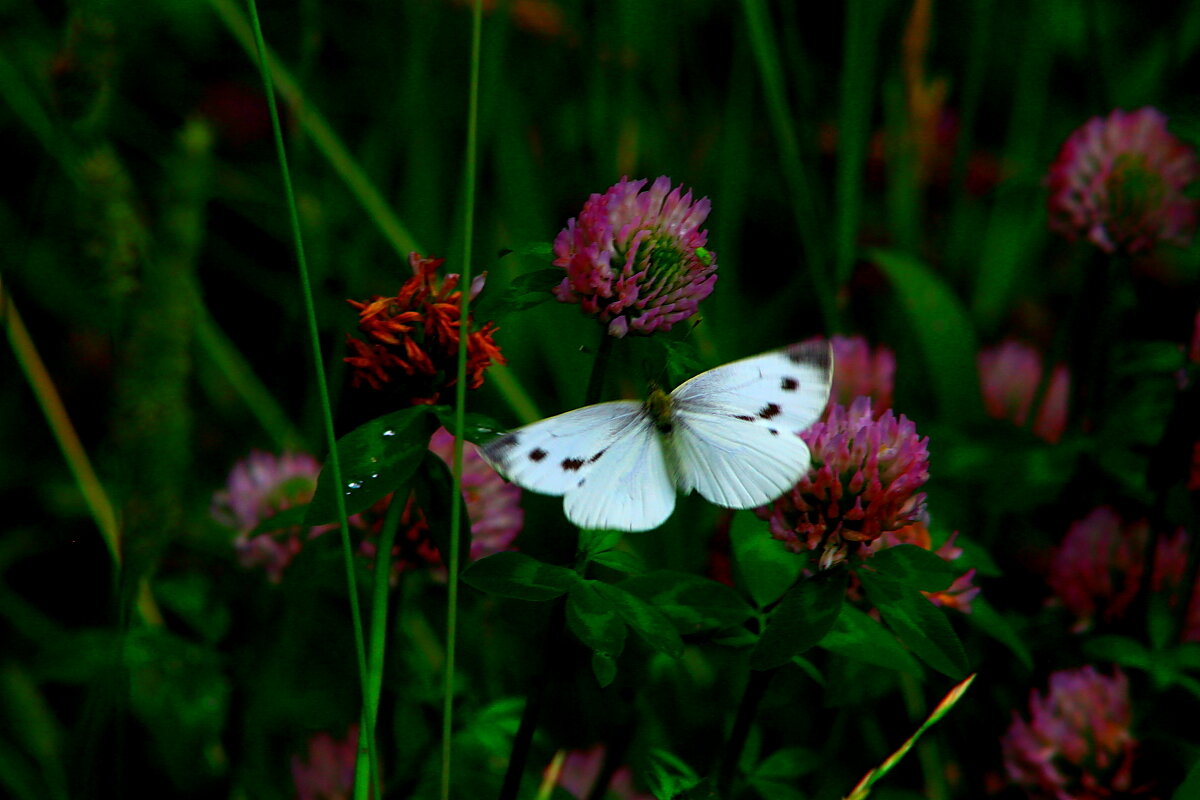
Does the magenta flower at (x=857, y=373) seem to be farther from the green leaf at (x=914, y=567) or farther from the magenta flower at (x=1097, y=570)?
the green leaf at (x=914, y=567)

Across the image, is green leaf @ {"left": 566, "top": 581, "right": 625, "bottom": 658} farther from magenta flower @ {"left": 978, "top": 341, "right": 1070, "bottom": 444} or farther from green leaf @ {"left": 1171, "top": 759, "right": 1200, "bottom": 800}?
magenta flower @ {"left": 978, "top": 341, "right": 1070, "bottom": 444}

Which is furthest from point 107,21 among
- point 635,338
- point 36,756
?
point 36,756

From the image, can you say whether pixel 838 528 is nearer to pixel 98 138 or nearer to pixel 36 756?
pixel 98 138

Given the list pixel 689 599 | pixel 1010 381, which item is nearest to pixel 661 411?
pixel 689 599

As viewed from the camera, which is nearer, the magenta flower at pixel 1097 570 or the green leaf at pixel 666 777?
the green leaf at pixel 666 777

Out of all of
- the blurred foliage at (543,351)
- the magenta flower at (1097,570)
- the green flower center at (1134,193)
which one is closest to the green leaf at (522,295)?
the blurred foliage at (543,351)

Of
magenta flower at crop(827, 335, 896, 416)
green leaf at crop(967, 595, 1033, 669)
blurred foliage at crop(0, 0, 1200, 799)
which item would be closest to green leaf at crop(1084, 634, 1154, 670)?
blurred foliage at crop(0, 0, 1200, 799)
